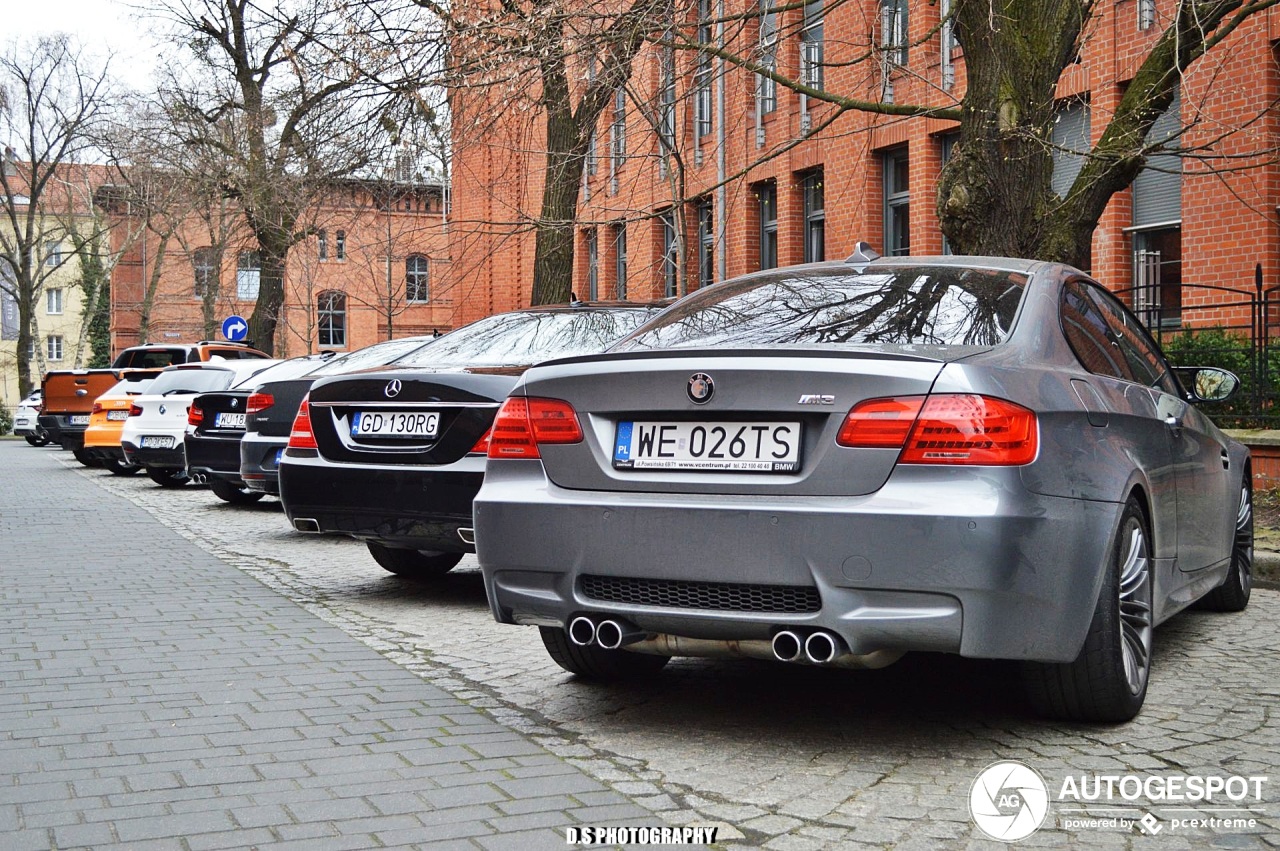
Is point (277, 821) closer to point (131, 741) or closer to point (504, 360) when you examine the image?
point (131, 741)

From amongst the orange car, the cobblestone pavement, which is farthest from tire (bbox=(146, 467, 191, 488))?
the cobblestone pavement

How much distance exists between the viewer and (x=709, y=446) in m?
4.68

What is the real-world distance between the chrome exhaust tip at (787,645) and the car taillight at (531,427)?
3.15 feet

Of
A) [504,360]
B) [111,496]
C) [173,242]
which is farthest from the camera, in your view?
[173,242]

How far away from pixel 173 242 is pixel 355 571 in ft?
217

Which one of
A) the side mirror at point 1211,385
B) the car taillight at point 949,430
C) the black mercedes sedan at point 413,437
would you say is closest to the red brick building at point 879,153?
the side mirror at point 1211,385

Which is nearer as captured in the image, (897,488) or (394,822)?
(394,822)

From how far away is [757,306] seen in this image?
18.0 ft

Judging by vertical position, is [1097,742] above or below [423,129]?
below

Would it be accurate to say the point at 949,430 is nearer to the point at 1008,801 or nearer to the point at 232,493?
the point at 1008,801

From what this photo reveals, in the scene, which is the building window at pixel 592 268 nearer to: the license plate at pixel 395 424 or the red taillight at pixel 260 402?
the red taillight at pixel 260 402

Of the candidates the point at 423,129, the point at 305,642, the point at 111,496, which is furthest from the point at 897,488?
the point at 111,496

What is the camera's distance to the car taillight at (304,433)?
8422 mm

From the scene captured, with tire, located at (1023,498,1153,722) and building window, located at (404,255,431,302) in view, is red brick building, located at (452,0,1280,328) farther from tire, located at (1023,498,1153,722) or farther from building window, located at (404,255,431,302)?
building window, located at (404,255,431,302)
